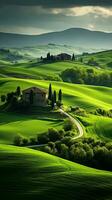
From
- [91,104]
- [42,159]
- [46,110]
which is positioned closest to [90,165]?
[42,159]

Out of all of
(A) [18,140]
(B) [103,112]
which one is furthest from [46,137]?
(B) [103,112]

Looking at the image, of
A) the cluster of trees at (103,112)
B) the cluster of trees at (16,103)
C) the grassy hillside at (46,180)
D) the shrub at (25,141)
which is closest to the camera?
the grassy hillside at (46,180)

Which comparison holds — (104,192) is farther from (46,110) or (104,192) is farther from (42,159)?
(46,110)

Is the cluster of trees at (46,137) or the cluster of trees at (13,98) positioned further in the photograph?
the cluster of trees at (13,98)

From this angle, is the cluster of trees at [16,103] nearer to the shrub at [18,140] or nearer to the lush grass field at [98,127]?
the lush grass field at [98,127]

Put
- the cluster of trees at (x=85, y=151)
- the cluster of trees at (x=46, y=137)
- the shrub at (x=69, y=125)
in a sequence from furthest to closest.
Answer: the shrub at (x=69, y=125)
the cluster of trees at (x=46, y=137)
the cluster of trees at (x=85, y=151)

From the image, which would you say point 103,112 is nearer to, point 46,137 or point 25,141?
point 46,137

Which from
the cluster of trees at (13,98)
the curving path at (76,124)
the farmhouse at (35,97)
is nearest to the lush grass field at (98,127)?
the curving path at (76,124)
